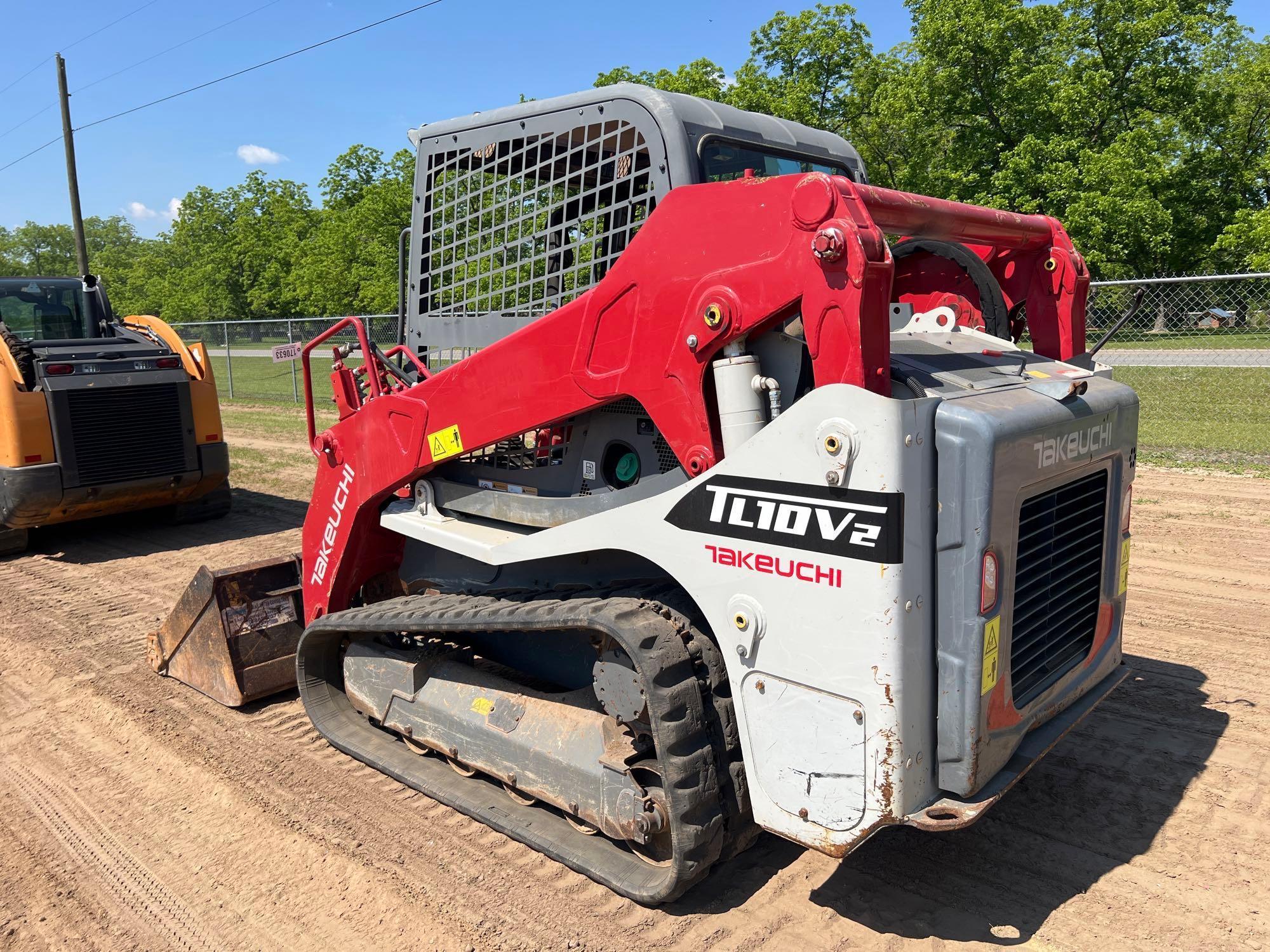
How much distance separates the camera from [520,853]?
3307 mm

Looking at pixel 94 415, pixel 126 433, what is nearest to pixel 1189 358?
pixel 126 433

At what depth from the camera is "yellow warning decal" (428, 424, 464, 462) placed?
11.1 ft

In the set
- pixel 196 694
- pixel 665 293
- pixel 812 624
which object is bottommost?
pixel 196 694

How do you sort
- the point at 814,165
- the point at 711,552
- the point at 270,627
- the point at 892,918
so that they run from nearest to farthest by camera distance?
the point at 711,552
the point at 892,918
the point at 814,165
the point at 270,627

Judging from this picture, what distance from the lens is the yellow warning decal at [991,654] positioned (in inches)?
97.8

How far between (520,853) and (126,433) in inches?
249

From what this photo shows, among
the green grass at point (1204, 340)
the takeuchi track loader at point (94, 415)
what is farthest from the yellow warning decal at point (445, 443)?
the green grass at point (1204, 340)

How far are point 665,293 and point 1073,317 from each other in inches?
69.1

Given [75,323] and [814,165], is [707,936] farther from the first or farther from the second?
[75,323]

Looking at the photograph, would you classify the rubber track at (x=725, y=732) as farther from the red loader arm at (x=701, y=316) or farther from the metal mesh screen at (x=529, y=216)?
the metal mesh screen at (x=529, y=216)

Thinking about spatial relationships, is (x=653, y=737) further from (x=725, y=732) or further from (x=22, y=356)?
Answer: (x=22, y=356)

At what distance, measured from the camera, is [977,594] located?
95.8 inches

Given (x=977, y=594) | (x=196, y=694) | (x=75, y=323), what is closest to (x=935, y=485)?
(x=977, y=594)

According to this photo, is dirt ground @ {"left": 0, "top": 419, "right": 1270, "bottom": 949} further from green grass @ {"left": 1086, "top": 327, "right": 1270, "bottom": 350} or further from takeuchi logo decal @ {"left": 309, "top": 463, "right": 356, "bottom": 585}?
green grass @ {"left": 1086, "top": 327, "right": 1270, "bottom": 350}
